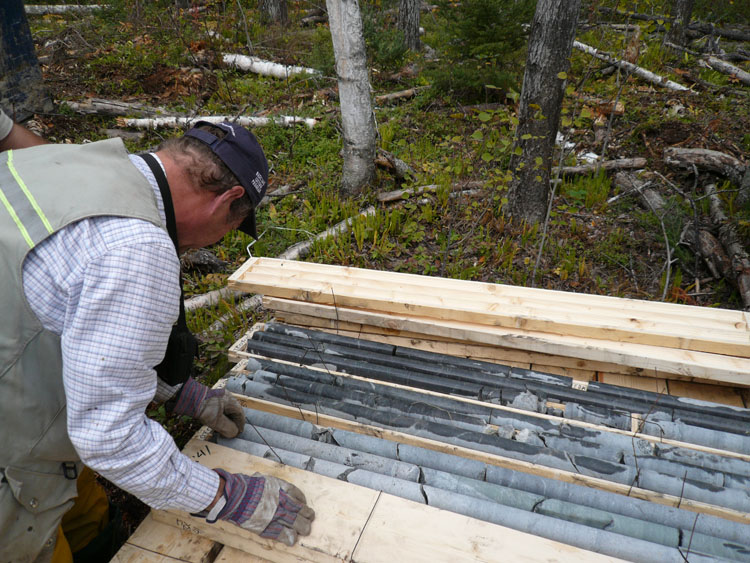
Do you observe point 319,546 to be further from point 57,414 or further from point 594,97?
point 594,97

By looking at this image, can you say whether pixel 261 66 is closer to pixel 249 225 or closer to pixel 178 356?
pixel 249 225

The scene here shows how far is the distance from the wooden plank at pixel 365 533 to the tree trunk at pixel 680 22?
958 cm

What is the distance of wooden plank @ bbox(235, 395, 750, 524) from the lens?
1.75 m

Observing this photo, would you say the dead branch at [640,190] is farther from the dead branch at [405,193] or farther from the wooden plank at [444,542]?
the wooden plank at [444,542]

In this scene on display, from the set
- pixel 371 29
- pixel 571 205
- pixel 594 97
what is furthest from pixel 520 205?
pixel 371 29

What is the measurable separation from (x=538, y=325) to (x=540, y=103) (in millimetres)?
2496

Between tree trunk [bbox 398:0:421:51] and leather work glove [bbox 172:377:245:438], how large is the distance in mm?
8058

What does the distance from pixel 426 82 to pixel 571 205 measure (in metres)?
3.63

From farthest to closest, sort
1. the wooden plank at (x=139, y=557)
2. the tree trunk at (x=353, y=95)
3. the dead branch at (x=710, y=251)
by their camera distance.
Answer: the tree trunk at (x=353, y=95) < the dead branch at (x=710, y=251) < the wooden plank at (x=139, y=557)

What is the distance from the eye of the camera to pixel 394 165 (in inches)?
202

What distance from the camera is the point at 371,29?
7277 mm

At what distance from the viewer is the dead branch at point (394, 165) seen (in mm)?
5102

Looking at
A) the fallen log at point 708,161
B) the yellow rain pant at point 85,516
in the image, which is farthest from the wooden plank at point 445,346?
the fallen log at point 708,161

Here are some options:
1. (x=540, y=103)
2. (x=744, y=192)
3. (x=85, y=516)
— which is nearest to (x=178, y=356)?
(x=85, y=516)
